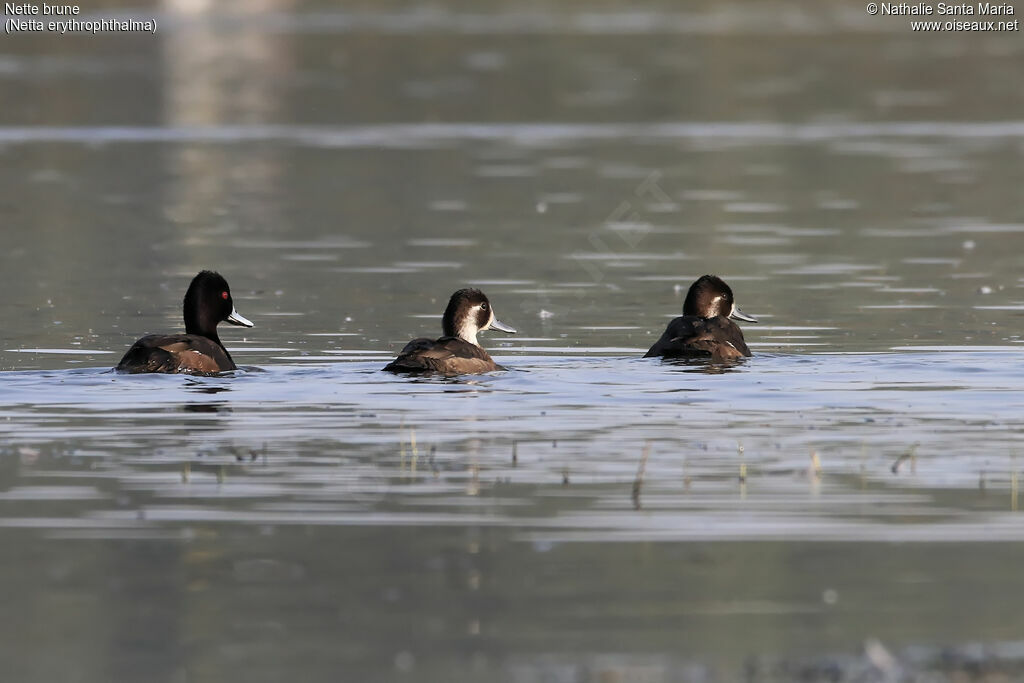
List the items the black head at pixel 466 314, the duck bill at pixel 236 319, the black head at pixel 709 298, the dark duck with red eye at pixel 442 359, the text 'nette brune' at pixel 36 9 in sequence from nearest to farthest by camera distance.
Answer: the dark duck with red eye at pixel 442 359 < the black head at pixel 466 314 < the duck bill at pixel 236 319 < the black head at pixel 709 298 < the text 'nette brune' at pixel 36 9

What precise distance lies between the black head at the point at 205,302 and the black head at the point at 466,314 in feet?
6.38

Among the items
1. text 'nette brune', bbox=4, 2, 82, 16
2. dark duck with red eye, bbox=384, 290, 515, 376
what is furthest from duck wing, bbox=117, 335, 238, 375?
text 'nette brune', bbox=4, 2, 82, 16

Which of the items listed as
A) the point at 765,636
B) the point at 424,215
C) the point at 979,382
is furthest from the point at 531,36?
the point at 765,636

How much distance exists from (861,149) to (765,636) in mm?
36126

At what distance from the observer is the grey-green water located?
9711 millimetres

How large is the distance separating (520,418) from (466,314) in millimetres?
3611

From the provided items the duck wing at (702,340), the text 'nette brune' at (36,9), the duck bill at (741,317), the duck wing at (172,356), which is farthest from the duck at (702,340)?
the text 'nette brune' at (36,9)

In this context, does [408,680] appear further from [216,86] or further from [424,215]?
[216,86]

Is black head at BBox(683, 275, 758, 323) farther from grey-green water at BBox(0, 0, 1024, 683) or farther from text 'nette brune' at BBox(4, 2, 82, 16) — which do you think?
text 'nette brune' at BBox(4, 2, 82, 16)

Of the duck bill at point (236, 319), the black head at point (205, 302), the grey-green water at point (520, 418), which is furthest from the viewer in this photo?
the duck bill at point (236, 319)

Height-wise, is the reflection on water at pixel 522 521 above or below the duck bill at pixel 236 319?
below

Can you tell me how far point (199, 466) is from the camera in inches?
537

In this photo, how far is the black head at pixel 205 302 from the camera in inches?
769

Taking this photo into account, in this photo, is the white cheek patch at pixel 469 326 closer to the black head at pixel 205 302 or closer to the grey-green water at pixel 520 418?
the grey-green water at pixel 520 418
